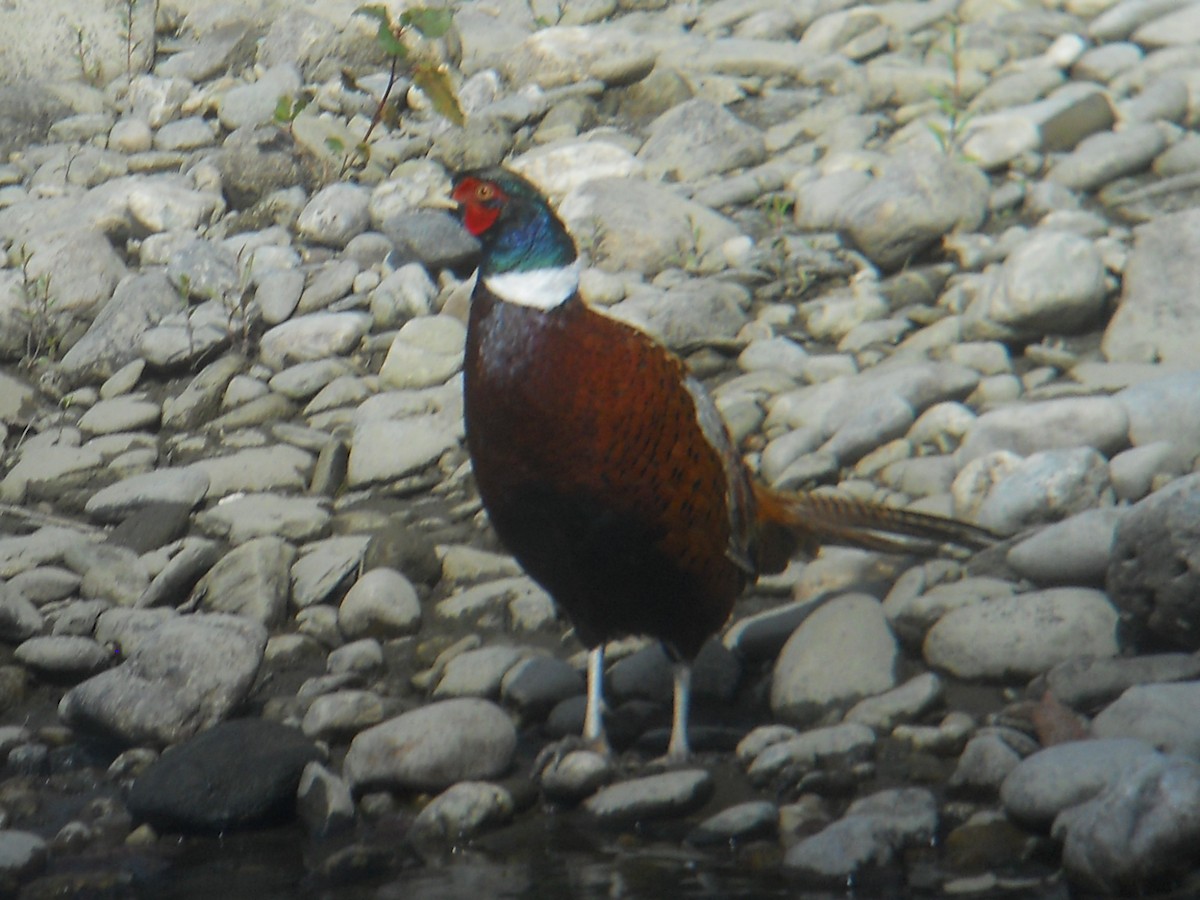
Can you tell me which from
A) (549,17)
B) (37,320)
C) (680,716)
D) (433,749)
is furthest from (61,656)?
(549,17)

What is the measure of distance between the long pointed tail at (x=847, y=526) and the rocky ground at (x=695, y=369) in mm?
97

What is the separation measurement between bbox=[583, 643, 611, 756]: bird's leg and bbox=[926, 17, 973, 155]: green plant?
3703mm

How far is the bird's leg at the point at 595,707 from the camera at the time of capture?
159 inches

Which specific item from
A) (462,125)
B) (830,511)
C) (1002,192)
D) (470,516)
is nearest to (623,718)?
(830,511)

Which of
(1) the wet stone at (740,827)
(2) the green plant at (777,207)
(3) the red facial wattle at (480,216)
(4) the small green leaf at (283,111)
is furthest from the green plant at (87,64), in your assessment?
(1) the wet stone at (740,827)

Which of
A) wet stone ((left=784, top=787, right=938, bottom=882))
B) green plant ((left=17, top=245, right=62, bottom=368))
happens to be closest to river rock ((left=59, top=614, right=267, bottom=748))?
wet stone ((left=784, top=787, right=938, bottom=882))

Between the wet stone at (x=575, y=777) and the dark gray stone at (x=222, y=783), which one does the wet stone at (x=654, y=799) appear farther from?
the dark gray stone at (x=222, y=783)

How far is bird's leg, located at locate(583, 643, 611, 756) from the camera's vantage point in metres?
4.04

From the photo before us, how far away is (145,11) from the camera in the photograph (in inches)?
364

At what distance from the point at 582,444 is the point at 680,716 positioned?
0.85 meters

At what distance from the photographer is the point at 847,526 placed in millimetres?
4438

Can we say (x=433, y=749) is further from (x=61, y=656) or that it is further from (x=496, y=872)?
(x=61, y=656)

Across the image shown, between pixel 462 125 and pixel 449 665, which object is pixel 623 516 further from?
pixel 462 125

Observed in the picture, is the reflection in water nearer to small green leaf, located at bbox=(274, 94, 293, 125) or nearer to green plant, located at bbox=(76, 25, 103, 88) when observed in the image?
small green leaf, located at bbox=(274, 94, 293, 125)
